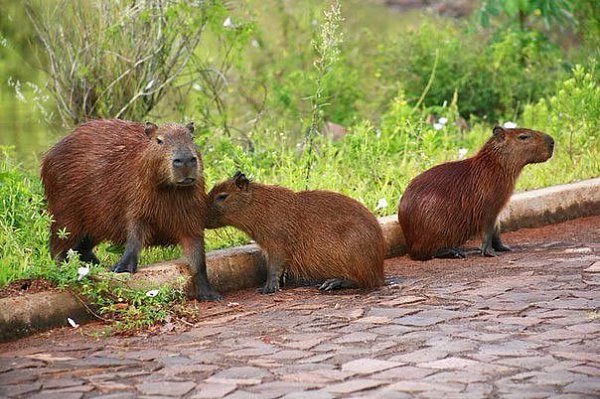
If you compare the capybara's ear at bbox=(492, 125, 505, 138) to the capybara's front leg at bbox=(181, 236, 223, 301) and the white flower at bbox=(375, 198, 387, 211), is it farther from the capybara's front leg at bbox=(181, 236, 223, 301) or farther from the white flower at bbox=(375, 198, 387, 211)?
the capybara's front leg at bbox=(181, 236, 223, 301)

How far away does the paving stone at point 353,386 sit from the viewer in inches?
179

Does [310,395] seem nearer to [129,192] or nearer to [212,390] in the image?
[212,390]

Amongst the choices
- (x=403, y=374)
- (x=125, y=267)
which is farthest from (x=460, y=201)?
(x=403, y=374)

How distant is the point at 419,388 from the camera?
456 centimetres

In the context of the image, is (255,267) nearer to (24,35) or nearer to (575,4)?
(24,35)

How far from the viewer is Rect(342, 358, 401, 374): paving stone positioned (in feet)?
16.0

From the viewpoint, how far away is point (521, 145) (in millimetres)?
7844

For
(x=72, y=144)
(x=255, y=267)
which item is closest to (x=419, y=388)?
(x=255, y=267)

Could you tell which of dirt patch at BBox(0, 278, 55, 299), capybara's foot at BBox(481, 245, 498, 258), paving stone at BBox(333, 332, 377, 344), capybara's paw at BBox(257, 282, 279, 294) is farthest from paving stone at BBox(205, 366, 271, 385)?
capybara's foot at BBox(481, 245, 498, 258)

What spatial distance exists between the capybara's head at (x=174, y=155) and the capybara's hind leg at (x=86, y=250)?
68 cm

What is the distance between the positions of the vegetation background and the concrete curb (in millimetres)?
151

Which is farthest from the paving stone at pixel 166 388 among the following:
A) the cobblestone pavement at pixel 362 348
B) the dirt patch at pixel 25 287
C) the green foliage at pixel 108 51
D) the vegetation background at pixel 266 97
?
the green foliage at pixel 108 51

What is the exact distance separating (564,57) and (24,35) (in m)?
6.56

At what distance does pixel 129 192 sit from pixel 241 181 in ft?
2.38
